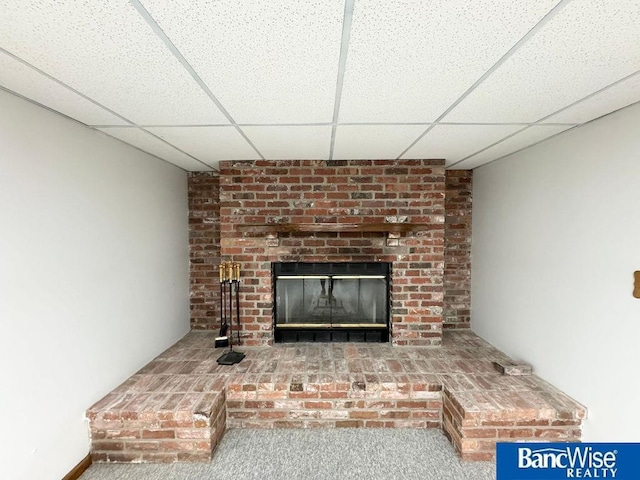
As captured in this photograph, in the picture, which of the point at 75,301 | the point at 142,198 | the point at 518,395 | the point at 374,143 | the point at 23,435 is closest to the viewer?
the point at 23,435

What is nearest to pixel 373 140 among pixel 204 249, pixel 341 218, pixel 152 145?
pixel 341 218

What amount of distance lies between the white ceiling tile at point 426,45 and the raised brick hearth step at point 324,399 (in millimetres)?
1970

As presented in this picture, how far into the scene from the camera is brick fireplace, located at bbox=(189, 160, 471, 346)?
2.89 m

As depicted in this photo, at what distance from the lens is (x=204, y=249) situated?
3471mm

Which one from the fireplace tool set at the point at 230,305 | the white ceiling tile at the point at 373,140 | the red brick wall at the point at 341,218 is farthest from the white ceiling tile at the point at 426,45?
the fireplace tool set at the point at 230,305

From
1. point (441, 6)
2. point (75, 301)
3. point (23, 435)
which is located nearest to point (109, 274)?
point (75, 301)

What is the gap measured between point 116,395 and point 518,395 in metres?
2.85

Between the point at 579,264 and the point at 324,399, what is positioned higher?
the point at 579,264

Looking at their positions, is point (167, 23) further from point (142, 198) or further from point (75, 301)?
point (142, 198)

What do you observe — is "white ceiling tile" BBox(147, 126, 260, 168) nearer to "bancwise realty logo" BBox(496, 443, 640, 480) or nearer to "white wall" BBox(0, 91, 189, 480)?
"white wall" BBox(0, 91, 189, 480)

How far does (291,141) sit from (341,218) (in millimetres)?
950

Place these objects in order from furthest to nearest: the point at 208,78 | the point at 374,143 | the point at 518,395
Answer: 1. the point at 374,143
2. the point at 518,395
3. the point at 208,78

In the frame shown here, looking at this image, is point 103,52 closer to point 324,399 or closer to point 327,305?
point 324,399

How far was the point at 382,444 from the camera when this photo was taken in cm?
210
